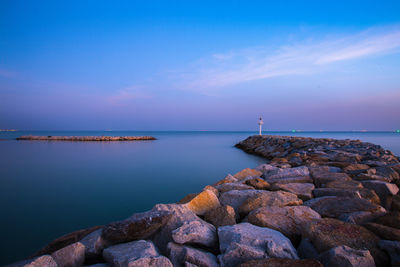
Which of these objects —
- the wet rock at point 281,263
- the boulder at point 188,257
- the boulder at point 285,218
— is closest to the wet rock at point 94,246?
the boulder at point 188,257

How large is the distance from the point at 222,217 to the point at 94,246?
1463 millimetres

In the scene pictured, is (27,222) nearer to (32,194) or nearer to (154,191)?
(32,194)

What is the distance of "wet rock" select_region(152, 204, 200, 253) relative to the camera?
2.45m

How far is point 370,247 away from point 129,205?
489 centimetres

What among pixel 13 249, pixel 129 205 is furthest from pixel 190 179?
pixel 13 249

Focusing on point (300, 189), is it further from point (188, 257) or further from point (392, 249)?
point (188, 257)

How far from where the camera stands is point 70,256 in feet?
6.88

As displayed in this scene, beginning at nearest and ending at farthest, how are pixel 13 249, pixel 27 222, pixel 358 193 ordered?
pixel 358 193
pixel 13 249
pixel 27 222

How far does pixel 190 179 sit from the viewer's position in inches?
329

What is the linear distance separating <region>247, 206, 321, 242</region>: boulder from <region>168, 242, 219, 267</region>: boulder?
75cm

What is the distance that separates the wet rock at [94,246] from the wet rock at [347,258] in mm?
2096

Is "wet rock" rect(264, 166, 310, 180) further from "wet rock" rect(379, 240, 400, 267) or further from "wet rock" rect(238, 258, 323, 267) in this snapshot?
"wet rock" rect(238, 258, 323, 267)

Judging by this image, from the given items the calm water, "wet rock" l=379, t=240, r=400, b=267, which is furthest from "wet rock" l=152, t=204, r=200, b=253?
the calm water

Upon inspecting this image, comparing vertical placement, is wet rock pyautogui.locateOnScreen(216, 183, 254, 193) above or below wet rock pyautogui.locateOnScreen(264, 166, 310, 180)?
below
